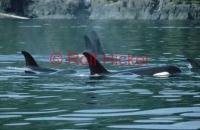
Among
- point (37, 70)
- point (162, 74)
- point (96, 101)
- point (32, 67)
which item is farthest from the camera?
point (32, 67)

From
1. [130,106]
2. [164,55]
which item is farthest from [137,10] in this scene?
[130,106]

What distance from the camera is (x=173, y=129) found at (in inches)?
570

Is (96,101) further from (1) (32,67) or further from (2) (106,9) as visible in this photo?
(2) (106,9)

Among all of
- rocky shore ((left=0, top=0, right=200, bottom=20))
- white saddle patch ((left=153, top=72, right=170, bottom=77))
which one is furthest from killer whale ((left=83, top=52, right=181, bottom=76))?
rocky shore ((left=0, top=0, right=200, bottom=20))

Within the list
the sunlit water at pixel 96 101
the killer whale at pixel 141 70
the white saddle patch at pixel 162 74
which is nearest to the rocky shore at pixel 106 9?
the killer whale at pixel 141 70

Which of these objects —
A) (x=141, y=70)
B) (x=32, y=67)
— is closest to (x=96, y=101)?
(x=141, y=70)

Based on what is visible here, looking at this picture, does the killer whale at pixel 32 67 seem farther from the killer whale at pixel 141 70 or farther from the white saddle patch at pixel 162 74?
the white saddle patch at pixel 162 74

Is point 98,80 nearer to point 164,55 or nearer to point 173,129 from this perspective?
point 173,129

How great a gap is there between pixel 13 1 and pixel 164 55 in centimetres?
13187

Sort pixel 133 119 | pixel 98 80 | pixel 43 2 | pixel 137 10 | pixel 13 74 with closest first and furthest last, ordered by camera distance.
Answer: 1. pixel 133 119
2. pixel 98 80
3. pixel 13 74
4. pixel 137 10
5. pixel 43 2

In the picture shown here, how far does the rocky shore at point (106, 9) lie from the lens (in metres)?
143

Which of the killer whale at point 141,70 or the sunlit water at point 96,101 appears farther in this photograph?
the killer whale at point 141,70

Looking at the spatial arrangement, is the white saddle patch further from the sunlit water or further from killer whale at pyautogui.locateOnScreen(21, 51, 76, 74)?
killer whale at pyautogui.locateOnScreen(21, 51, 76, 74)

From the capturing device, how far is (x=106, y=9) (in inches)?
5915
